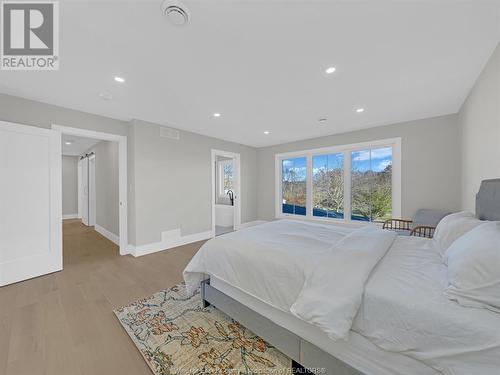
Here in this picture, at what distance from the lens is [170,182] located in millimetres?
3971

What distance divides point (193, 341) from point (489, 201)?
112 inches

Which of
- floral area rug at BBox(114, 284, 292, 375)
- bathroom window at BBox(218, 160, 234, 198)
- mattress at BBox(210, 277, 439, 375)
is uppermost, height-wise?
bathroom window at BBox(218, 160, 234, 198)

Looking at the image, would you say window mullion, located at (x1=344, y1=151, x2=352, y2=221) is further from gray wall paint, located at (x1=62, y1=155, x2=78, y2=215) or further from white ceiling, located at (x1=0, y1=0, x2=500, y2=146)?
gray wall paint, located at (x1=62, y1=155, x2=78, y2=215)

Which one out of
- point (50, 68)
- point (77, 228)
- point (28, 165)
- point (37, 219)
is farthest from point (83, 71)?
point (77, 228)

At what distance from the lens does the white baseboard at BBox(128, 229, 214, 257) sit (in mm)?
3512

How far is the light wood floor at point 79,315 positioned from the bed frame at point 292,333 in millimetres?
696

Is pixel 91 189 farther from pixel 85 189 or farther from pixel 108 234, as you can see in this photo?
pixel 108 234

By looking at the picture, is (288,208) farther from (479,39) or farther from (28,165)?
(28,165)

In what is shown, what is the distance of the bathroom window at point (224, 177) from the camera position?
6.95 meters

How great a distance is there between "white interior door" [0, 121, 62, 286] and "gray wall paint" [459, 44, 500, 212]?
5.12 m

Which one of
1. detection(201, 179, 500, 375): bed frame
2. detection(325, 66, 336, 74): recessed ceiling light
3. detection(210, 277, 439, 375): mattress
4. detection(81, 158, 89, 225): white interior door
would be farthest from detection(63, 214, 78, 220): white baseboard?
detection(325, 66, 336, 74): recessed ceiling light

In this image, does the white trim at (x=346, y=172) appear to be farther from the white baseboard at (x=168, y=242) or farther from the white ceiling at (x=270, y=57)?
the white baseboard at (x=168, y=242)

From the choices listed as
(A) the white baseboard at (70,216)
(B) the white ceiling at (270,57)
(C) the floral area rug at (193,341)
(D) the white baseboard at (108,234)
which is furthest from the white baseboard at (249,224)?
(A) the white baseboard at (70,216)

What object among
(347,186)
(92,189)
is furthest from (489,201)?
(92,189)
